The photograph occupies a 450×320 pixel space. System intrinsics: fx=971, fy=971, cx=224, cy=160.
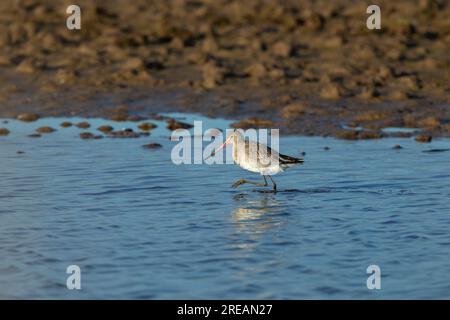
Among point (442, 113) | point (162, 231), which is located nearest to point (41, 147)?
point (162, 231)

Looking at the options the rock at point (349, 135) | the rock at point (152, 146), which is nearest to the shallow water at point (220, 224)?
the rock at point (152, 146)

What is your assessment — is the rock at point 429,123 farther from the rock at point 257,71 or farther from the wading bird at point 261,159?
the wading bird at point 261,159

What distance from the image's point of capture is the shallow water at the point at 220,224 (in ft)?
29.4

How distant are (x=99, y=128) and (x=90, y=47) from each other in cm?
641

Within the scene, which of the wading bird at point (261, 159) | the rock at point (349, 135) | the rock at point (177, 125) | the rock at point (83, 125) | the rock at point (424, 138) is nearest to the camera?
the wading bird at point (261, 159)

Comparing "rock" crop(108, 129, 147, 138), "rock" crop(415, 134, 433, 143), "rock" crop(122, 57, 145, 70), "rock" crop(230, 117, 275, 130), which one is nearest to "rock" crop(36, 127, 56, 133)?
"rock" crop(108, 129, 147, 138)

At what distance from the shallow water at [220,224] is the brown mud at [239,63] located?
8.03 feet

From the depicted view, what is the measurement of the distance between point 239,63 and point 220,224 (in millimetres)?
11103

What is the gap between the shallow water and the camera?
896 cm

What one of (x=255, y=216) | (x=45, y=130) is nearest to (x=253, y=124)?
(x=45, y=130)

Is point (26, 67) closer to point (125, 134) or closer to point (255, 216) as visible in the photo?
point (125, 134)

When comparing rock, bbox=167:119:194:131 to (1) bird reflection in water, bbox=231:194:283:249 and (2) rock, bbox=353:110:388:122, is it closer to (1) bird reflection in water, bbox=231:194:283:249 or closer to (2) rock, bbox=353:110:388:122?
(2) rock, bbox=353:110:388:122

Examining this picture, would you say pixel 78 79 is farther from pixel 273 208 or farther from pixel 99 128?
pixel 273 208

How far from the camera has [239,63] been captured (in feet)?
71.5
